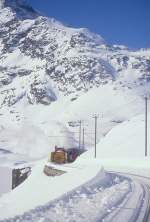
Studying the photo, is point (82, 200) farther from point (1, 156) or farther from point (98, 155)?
point (1, 156)

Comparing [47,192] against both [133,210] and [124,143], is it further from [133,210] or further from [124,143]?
[124,143]

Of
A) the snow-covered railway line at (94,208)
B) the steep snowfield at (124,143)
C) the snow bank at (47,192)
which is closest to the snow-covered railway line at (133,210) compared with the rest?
the snow-covered railway line at (94,208)

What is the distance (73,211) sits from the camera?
624 inches

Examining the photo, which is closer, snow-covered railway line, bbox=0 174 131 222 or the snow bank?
snow-covered railway line, bbox=0 174 131 222

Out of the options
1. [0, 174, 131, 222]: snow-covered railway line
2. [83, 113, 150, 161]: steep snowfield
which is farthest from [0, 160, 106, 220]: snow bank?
[83, 113, 150, 161]: steep snowfield

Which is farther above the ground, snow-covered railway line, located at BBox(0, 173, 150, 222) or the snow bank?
snow-covered railway line, located at BBox(0, 173, 150, 222)

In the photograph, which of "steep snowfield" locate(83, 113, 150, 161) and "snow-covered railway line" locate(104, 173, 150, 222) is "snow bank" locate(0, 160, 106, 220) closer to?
"snow-covered railway line" locate(104, 173, 150, 222)

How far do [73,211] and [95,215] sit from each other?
111 centimetres

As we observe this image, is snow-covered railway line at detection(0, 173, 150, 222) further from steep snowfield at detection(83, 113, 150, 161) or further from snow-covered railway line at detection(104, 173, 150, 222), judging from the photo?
steep snowfield at detection(83, 113, 150, 161)

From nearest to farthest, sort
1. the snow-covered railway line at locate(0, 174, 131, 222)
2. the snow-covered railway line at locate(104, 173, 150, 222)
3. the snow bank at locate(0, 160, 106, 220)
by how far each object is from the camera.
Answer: the snow-covered railway line at locate(0, 174, 131, 222)
the snow-covered railway line at locate(104, 173, 150, 222)
the snow bank at locate(0, 160, 106, 220)

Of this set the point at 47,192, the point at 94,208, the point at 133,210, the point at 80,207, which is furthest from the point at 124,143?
the point at 133,210

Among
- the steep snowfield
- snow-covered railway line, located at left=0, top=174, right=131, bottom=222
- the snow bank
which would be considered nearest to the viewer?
snow-covered railway line, located at left=0, top=174, right=131, bottom=222

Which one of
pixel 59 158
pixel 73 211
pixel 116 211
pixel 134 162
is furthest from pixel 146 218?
pixel 59 158

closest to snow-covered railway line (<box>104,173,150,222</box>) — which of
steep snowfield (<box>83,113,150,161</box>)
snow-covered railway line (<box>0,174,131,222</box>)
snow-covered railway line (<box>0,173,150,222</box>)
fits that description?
snow-covered railway line (<box>0,173,150,222</box>)
